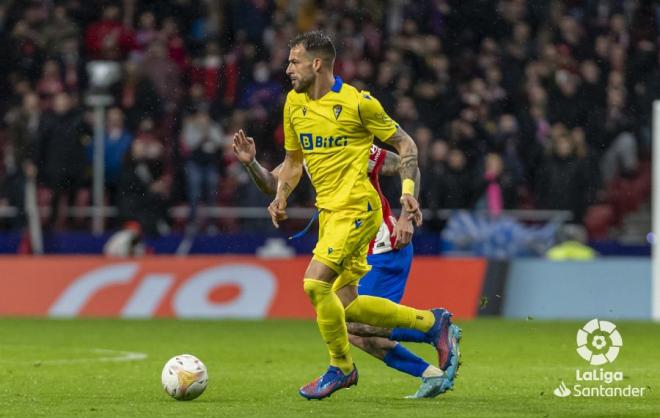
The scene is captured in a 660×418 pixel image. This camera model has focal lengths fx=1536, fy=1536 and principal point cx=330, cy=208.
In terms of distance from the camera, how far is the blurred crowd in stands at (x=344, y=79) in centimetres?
2047

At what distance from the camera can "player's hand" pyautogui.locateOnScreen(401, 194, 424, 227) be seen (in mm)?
8805

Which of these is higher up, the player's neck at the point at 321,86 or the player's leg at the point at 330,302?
the player's neck at the point at 321,86

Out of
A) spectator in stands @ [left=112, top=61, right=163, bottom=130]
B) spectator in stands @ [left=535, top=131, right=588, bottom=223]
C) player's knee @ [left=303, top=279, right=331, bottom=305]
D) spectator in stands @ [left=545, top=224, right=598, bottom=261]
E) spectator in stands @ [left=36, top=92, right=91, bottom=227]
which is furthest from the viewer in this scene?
spectator in stands @ [left=112, top=61, right=163, bottom=130]

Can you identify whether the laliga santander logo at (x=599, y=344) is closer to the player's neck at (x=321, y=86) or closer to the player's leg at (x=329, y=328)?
the player's leg at (x=329, y=328)

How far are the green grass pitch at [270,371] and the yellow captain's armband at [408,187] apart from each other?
1245 mm

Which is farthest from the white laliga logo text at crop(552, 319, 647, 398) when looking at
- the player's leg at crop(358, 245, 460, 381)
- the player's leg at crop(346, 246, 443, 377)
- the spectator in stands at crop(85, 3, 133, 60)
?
the spectator in stands at crop(85, 3, 133, 60)

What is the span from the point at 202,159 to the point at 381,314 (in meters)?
11.5

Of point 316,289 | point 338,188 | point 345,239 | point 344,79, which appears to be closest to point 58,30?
point 344,79

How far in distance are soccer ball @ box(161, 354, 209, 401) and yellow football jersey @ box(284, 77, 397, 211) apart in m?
1.23

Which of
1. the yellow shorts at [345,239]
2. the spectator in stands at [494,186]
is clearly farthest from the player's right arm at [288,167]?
the spectator in stands at [494,186]

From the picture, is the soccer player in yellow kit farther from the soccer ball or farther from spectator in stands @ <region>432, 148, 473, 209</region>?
spectator in stands @ <region>432, 148, 473, 209</region>

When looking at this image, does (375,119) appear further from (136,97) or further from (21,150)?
(136,97)

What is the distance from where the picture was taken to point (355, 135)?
9211 millimetres

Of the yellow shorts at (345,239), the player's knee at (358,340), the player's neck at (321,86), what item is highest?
→ the player's neck at (321,86)
